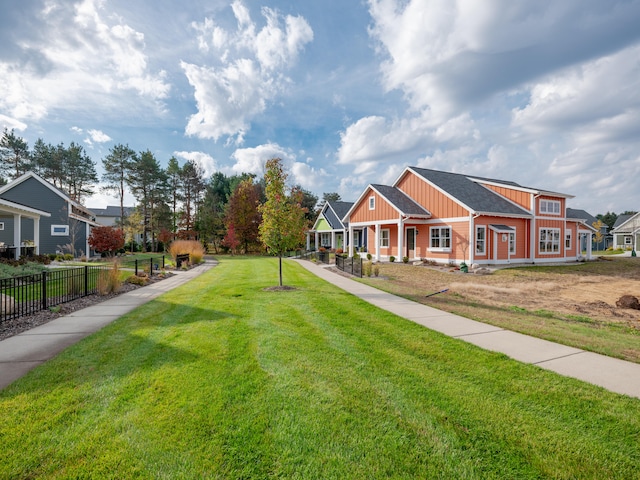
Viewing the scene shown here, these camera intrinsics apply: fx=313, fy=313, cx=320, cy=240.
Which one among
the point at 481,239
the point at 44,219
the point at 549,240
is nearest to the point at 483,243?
the point at 481,239

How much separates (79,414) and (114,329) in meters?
3.31

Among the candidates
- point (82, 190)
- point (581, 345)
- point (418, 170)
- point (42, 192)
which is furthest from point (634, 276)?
point (82, 190)

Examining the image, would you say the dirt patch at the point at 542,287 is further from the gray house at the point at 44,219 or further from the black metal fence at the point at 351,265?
the gray house at the point at 44,219

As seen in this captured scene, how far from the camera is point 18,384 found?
3648 mm

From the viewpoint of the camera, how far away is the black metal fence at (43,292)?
6914 mm

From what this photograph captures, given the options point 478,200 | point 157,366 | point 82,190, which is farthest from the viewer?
point 82,190

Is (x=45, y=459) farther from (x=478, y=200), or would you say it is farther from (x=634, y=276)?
(x=634, y=276)

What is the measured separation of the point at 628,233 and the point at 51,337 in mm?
59218

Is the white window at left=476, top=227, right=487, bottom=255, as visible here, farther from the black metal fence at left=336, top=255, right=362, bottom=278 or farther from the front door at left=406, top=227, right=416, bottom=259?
the black metal fence at left=336, top=255, right=362, bottom=278

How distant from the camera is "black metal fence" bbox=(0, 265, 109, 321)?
22.7 feet

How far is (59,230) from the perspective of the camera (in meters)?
25.2

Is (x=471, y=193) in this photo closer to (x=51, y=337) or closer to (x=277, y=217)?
(x=277, y=217)

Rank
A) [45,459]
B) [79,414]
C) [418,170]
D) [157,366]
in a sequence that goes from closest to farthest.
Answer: [45,459]
[79,414]
[157,366]
[418,170]

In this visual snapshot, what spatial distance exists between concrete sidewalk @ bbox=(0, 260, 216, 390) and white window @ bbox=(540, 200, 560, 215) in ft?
79.4
